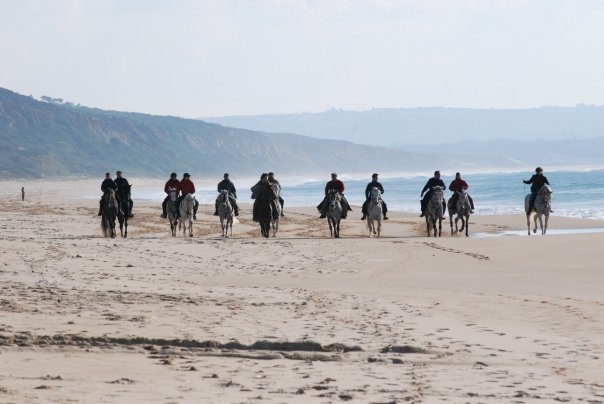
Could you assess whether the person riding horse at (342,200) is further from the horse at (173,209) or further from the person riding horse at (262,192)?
the horse at (173,209)

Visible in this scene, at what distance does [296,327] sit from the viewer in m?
11.4

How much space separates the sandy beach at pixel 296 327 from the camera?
8.30 meters

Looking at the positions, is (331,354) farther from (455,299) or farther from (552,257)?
(552,257)

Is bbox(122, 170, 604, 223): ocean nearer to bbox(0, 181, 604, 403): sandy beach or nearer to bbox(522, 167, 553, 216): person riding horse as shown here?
bbox(522, 167, 553, 216): person riding horse

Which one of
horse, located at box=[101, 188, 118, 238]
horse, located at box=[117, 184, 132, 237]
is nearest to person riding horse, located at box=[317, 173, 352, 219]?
horse, located at box=[117, 184, 132, 237]

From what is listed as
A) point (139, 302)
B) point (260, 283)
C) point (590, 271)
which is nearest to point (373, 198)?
point (590, 271)

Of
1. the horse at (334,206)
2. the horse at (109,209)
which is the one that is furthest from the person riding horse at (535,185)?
the horse at (109,209)

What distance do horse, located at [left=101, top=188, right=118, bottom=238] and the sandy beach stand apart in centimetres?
573

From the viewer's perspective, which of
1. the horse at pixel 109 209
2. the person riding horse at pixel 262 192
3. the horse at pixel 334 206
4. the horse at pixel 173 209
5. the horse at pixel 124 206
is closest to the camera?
the horse at pixel 109 209

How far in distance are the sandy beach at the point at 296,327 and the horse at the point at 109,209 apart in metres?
5.73

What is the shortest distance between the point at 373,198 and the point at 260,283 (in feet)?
42.6

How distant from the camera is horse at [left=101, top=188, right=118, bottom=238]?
27.9 metres

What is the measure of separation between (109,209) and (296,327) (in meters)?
17.3

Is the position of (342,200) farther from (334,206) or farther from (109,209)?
(109,209)
